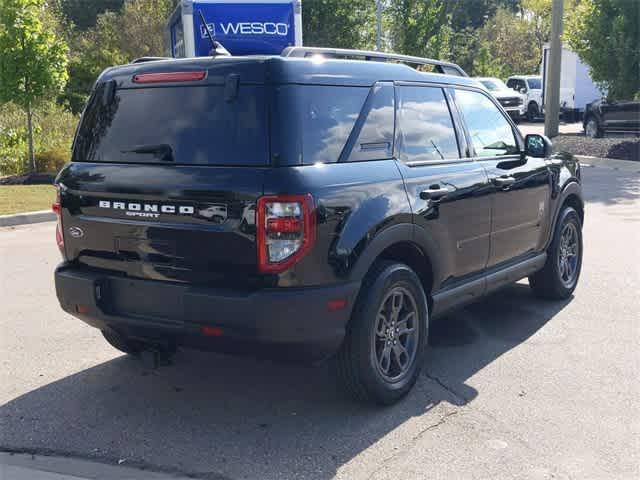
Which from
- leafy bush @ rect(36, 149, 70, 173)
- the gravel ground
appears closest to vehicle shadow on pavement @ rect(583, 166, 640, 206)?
the gravel ground

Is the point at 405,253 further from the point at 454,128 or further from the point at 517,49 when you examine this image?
the point at 517,49

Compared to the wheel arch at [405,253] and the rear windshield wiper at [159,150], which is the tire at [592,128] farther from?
the rear windshield wiper at [159,150]

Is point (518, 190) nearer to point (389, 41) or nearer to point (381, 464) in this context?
point (381, 464)

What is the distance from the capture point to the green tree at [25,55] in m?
14.8

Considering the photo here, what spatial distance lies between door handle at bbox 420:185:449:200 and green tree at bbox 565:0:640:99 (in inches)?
592

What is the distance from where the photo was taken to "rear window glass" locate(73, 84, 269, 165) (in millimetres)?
3883

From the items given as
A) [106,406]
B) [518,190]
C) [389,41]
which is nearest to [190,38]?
[518,190]

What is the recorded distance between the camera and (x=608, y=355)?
206 inches

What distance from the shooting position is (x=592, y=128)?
23203mm

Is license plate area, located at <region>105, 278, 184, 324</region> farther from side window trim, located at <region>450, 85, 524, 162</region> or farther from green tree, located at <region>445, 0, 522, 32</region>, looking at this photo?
green tree, located at <region>445, 0, 522, 32</region>

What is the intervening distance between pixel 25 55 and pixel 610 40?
1311cm

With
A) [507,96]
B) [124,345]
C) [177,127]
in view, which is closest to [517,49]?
[507,96]

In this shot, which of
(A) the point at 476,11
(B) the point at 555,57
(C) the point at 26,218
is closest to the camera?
(C) the point at 26,218

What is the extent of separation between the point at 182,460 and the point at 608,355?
3034 mm
